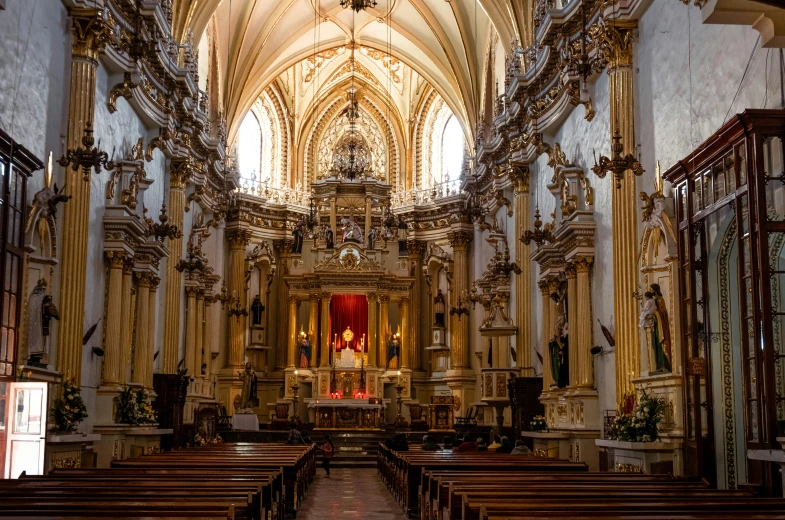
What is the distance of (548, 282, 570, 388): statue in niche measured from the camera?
19.6 meters

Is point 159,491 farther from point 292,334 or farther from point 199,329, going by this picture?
point 292,334

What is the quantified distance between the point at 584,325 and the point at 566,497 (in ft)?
34.3

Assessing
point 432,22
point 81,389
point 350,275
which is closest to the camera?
point 81,389

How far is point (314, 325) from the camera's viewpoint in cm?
3369

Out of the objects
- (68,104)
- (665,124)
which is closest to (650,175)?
(665,124)

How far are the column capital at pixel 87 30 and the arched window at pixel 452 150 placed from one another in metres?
20.1

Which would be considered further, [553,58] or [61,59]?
[553,58]

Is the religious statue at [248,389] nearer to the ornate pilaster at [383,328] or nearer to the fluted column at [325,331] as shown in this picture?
the fluted column at [325,331]

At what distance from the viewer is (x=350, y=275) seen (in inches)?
1321

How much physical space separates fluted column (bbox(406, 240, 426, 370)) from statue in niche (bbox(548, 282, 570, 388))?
14.1 m

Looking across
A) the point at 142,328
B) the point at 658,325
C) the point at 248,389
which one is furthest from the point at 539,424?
the point at 248,389

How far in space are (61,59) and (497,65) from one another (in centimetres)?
1514

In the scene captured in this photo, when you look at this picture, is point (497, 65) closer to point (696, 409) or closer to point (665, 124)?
point (665, 124)

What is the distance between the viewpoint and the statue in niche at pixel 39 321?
13.7m
